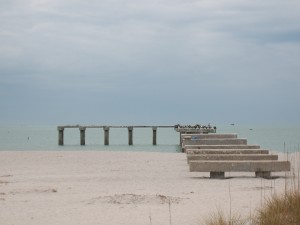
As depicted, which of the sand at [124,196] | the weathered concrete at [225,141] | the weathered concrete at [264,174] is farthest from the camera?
the weathered concrete at [225,141]

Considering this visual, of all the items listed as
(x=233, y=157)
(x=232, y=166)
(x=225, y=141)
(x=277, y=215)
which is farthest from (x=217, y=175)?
(x=277, y=215)

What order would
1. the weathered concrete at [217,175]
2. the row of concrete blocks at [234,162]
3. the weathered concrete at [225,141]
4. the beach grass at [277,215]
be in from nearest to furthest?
the beach grass at [277,215]
the row of concrete blocks at [234,162]
the weathered concrete at [217,175]
the weathered concrete at [225,141]

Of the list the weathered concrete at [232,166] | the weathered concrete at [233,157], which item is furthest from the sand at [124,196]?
the weathered concrete at [233,157]

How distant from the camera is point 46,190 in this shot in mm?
12547

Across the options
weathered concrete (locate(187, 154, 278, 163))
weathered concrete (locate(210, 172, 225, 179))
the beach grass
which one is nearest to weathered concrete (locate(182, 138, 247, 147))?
weathered concrete (locate(187, 154, 278, 163))

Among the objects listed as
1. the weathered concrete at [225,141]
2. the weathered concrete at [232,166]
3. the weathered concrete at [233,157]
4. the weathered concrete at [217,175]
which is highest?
the weathered concrete at [225,141]

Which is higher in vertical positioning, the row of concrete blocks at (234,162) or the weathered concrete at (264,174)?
the row of concrete blocks at (234,162)

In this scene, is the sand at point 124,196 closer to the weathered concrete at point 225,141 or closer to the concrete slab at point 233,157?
the concrete slab at point 233,157

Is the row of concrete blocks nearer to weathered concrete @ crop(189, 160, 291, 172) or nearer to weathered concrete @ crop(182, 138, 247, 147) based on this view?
weathered concrete @ crop(189, 160, 291, 172)

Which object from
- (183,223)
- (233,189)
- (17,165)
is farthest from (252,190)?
(17,165)

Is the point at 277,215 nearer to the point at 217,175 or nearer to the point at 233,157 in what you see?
the point at 217,175

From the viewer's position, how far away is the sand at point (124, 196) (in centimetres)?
862

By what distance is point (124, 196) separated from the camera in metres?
10.9

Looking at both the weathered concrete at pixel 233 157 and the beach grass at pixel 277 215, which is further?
the weathered concrete at pixel 233 157
